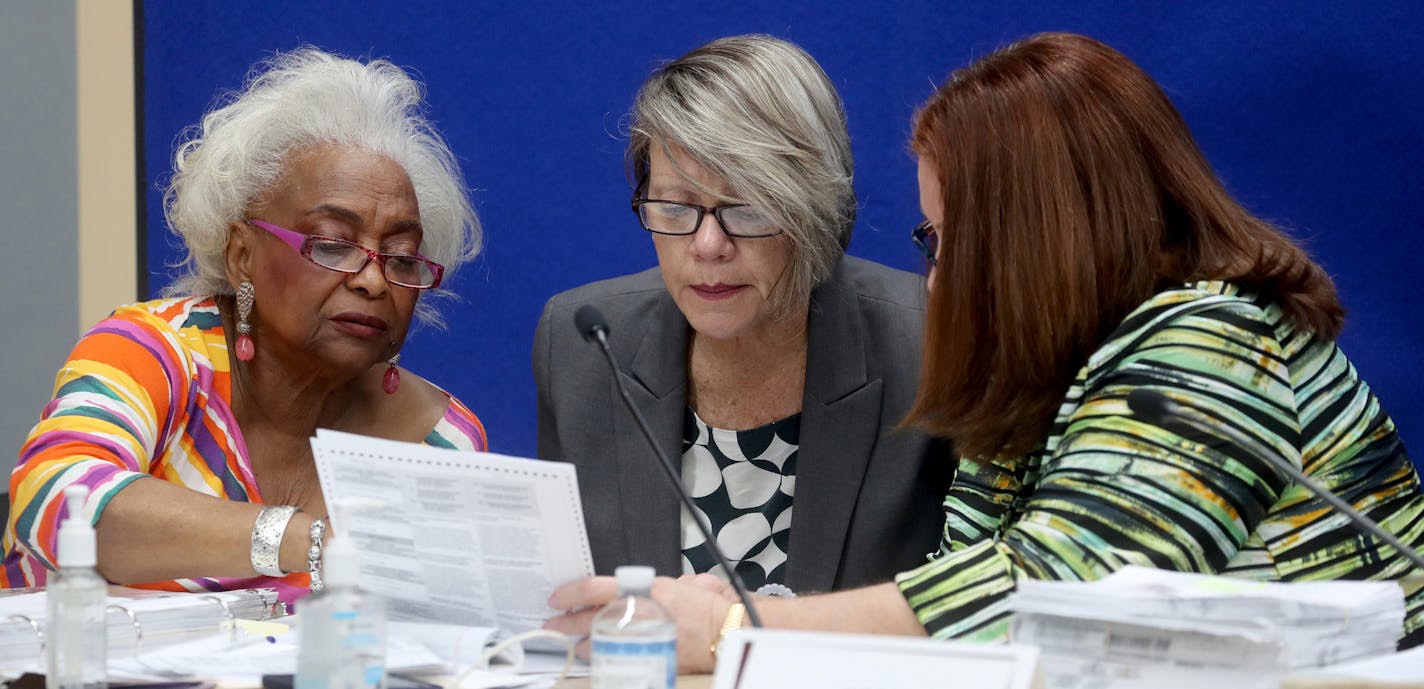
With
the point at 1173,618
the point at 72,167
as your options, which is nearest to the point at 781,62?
the point at 1173,618

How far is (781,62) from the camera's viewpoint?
196cm

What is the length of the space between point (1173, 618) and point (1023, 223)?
0.56 m

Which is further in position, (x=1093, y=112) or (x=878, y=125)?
(x=878, y=125)

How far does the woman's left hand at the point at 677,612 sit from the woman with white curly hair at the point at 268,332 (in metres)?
0.68

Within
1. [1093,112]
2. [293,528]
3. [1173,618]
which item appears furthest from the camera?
[293,528]

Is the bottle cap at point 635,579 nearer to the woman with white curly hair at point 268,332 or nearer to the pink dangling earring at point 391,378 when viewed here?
the woman with white curly hair at point 268,332

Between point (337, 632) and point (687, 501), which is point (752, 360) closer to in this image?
point (687, 501)

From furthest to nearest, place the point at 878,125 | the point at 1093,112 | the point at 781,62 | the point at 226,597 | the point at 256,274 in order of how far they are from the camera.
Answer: the point at 878,125 < the point at 256,274 < the point at 781,62 < the point at 226,597 < the point at 1093,112

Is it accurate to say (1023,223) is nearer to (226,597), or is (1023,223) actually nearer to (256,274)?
(226,597)

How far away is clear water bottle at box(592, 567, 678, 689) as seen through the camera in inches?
42.2

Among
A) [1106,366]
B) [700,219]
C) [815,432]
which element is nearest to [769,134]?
[700,219]

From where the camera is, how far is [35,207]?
291cm

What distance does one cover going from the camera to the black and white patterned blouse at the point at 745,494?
2.01 metres

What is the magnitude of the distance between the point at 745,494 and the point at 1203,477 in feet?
2.83
